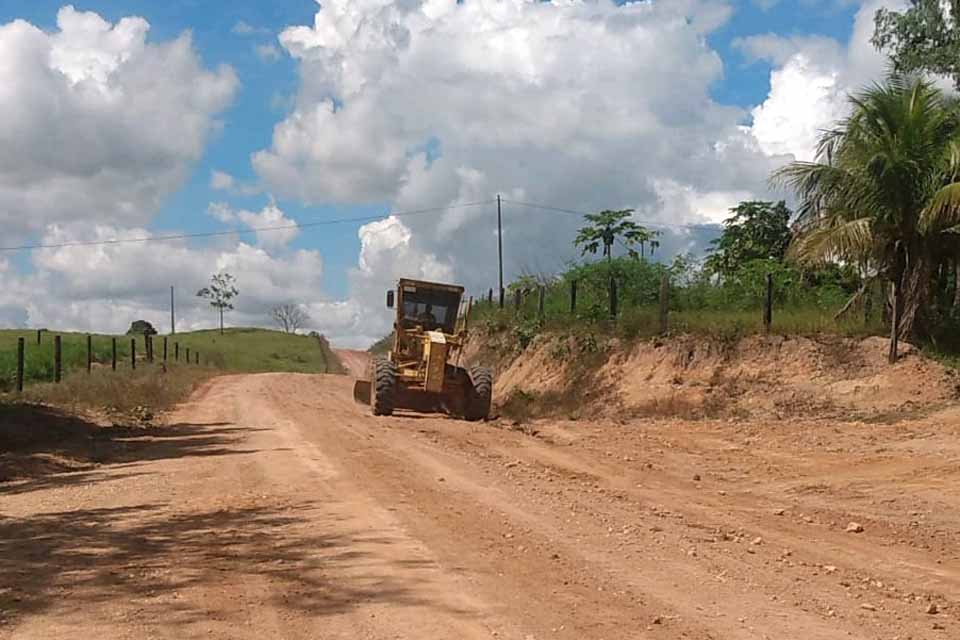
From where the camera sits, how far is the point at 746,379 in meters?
22.0

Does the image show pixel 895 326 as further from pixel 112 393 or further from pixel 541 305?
pixel 112 393

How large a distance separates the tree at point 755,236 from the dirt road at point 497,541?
21.4 metres

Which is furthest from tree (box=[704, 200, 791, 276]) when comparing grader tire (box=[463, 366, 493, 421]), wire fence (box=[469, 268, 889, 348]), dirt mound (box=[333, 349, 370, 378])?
dirt mound (box=[333, 349, 370, 378])

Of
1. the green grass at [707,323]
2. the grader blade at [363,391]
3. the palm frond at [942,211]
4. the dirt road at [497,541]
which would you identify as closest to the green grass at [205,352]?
the grader blade at [363,391]

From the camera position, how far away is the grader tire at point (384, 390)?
23.5 m

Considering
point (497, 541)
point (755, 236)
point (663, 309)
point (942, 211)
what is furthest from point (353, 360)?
point (497, 541)

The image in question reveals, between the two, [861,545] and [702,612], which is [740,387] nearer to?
[861,545]

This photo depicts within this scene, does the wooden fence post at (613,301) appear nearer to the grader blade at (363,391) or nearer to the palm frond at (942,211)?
Answer: the grader blade at (363,391)

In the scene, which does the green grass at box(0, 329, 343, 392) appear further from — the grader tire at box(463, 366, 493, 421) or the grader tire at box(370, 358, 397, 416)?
the grader tire at box(463, 366, 493, 421)

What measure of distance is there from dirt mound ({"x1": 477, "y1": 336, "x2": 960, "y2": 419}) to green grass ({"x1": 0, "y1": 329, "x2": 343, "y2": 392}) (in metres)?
16.6

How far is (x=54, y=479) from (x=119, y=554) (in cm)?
604

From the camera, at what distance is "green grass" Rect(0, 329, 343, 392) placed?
4119 centimetres

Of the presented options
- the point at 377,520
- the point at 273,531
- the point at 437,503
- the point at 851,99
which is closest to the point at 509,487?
the point at 437,503

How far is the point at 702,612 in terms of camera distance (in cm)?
677
